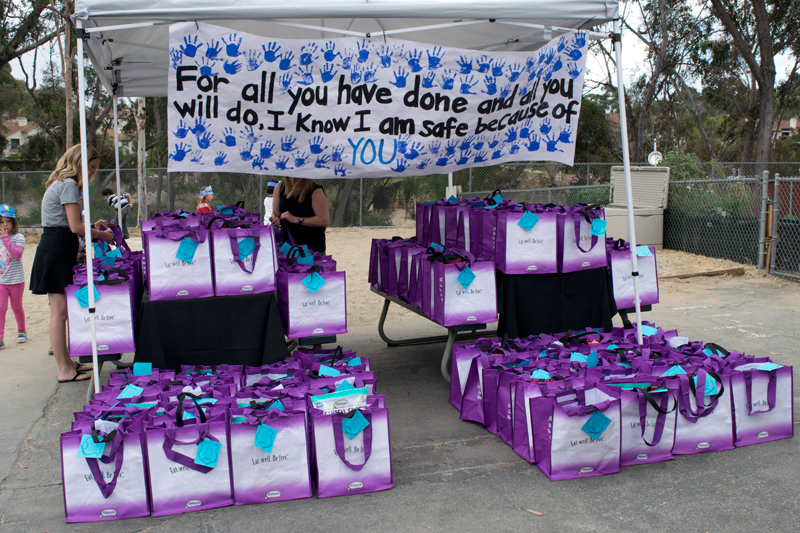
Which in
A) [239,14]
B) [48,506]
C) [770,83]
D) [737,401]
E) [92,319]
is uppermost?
[770,83]

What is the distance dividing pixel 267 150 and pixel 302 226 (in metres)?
1.40

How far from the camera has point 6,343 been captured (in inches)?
251

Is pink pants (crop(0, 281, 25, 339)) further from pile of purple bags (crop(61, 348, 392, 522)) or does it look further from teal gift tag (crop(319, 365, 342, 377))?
teal gift tag (crop(319, 365, 342, 377))

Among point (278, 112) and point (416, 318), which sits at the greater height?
point (278, 112)

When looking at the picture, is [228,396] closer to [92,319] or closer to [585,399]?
[92,319]

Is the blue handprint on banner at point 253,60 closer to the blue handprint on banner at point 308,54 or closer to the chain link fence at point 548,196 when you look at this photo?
the blue handprint on banner at point 308,54

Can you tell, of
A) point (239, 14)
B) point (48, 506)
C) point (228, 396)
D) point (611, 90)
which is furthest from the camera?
point (611, 90)

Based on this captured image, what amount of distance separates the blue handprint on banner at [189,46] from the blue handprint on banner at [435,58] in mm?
1449

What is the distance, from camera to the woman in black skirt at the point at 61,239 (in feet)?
15.1

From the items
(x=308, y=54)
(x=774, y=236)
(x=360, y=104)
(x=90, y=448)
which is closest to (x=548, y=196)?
(x=774, y=236)

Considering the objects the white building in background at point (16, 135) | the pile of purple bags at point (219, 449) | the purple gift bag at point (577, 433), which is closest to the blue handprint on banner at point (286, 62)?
the pile of purple bags at point (219, 449)

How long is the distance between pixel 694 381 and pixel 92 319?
3.43m

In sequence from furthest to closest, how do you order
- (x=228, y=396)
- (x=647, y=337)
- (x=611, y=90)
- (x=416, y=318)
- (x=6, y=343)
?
(x=611, y=90) < (x=416, y=318) < (x=6, y=343) < (x=647, y=337) < (x=228, y=396)

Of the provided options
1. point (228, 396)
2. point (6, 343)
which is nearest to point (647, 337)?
point (228, 396)
